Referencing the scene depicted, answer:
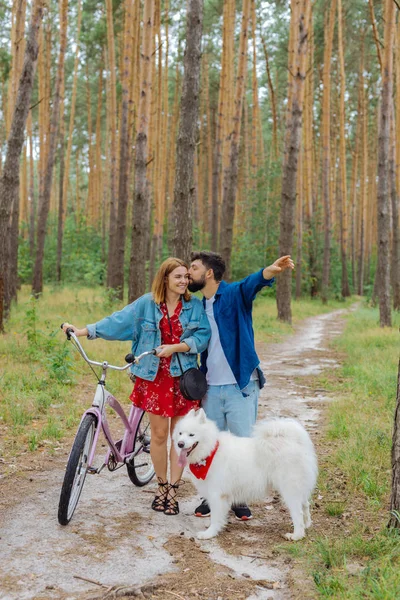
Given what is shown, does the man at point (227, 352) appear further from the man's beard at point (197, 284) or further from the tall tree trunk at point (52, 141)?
the tall tree trunk at point (52, 141)

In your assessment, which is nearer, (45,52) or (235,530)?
(235,530)

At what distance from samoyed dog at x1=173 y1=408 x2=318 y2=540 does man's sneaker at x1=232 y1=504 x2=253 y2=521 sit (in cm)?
37

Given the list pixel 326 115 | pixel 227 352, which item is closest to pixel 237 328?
pixel 227 352

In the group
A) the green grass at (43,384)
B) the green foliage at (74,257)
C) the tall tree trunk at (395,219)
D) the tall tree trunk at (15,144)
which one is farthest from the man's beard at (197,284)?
the green foliage at (74,257)

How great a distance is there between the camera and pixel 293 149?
1507 centimetres

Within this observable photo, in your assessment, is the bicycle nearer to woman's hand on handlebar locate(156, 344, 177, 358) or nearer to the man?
woman's hand on handlebar locate(156, 344, 177, 358)

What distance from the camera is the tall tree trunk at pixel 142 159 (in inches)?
477

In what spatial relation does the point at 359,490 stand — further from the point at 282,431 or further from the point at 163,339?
the point at 163,339

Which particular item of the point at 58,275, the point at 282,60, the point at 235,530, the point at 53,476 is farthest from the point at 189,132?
the point at 282,60

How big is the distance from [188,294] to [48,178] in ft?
46.0

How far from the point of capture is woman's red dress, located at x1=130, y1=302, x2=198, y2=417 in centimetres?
415

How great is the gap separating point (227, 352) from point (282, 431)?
68 cm

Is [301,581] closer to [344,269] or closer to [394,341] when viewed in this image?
[394,341]

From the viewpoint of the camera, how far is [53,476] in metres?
4.98
